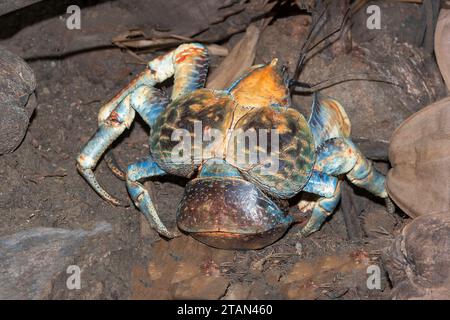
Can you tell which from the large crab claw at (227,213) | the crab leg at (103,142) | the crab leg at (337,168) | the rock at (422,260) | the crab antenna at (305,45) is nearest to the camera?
the rock at (422,260)

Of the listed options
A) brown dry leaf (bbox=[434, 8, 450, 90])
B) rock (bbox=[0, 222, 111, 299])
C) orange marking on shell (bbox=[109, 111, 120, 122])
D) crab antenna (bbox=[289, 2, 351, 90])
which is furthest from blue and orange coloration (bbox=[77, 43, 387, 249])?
brown dry leaf (bbox=[434, 8, 450, 90])

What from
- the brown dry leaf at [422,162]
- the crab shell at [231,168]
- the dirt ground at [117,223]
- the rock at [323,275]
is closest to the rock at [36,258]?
the dirt ground at [117,223]

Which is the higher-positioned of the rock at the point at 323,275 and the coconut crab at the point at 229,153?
the coconut crab at the point at 229,153

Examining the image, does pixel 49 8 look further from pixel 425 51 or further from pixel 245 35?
pixel 425 51

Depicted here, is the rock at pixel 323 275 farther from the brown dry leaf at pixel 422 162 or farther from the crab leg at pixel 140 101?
the crab leg at pixel 140 101

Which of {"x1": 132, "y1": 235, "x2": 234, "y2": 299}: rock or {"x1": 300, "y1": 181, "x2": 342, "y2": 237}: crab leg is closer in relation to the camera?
{"x1": 132, "y1": 235, "x2": 234, "y2": 299}: rock

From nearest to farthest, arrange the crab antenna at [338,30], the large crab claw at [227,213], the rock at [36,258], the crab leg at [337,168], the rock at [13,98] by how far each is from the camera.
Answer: the rock at [36,258] → the large crab claw at [227,213] → the crab leg at [337,168] → the rock at [13,98] → the crab antenna at [338,30]

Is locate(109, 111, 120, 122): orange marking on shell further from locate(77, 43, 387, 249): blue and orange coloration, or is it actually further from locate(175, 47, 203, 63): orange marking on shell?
locate(175, 47, 203, 63): orange marking on shell
